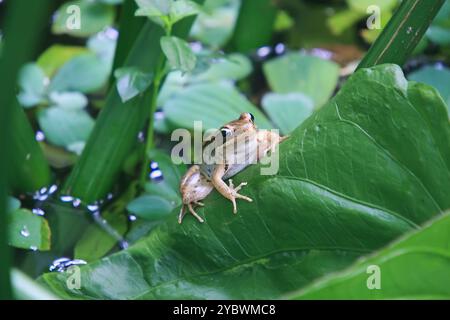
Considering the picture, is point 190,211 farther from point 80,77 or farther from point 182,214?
point 80,77

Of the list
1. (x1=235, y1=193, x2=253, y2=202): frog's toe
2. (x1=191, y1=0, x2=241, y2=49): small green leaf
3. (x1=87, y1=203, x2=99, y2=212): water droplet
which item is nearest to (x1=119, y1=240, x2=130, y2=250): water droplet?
(x1=87, y1=203, x2=99, y2=212): water droplet

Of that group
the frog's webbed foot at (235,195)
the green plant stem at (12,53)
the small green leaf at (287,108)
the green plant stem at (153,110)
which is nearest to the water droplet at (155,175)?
the green plant stem at (153,110)

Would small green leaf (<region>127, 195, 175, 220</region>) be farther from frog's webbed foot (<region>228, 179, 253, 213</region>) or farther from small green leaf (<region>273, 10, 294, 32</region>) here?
small green leaf (<region>273, 10, 294, 32</region>)

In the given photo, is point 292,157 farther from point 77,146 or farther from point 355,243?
point 77,146

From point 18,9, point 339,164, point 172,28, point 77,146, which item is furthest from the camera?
point 77,146

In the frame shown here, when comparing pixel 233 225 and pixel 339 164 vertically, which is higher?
pixel 339 164

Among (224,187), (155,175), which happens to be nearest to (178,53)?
(224,187)
